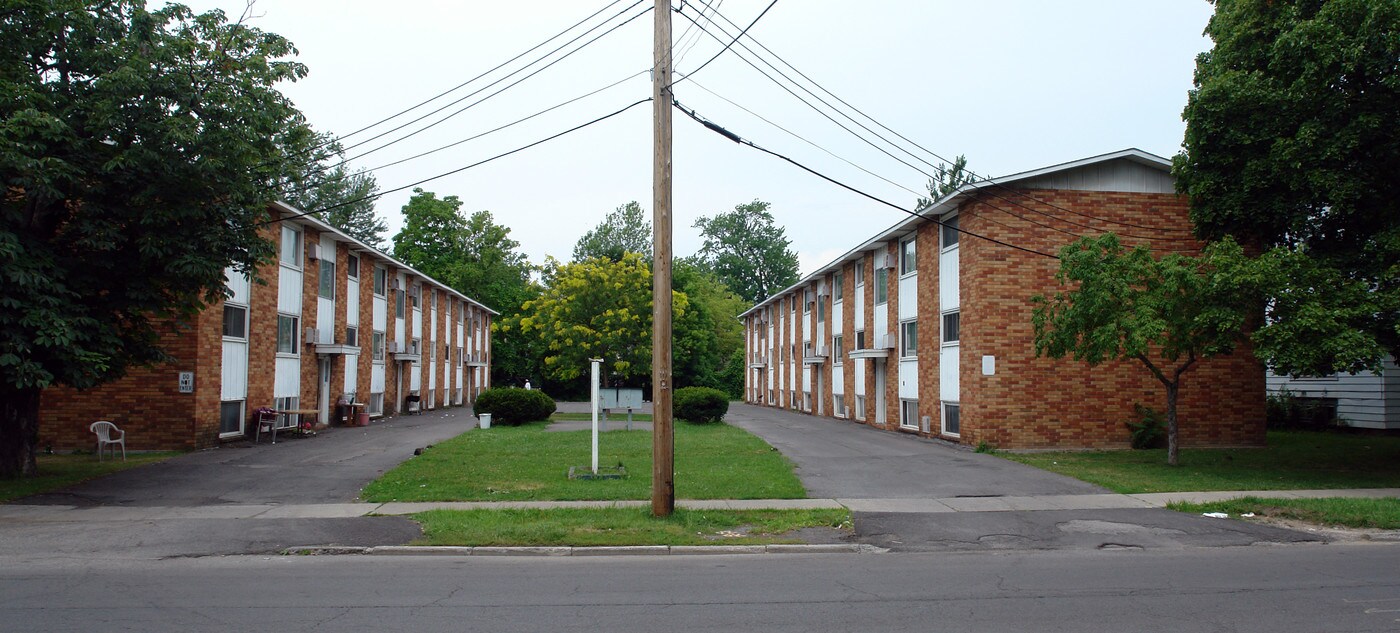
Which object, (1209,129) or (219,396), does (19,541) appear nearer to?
(219,396)

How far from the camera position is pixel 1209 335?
17062 millimetres

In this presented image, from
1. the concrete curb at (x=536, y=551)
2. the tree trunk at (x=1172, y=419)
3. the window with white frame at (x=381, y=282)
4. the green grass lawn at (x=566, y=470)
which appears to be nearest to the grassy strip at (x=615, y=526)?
the concrete curb at (x=536, y=551)

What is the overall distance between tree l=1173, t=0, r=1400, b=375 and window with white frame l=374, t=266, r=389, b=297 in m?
29.1

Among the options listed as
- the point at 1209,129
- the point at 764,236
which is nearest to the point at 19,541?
the point at 1209,129

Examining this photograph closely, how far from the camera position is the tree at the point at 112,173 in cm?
1370

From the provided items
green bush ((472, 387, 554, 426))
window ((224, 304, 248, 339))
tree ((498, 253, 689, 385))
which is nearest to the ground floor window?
window ((224, 304, 248, 339))

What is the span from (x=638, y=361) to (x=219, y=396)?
16506 millimetres

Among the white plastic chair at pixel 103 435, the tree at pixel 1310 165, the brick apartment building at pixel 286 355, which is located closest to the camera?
the tree at pixel 1310 165

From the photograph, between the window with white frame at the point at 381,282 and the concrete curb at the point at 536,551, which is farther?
the window with white frame at the point at 381,282

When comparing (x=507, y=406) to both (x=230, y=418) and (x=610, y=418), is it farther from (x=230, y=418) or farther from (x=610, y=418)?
(x=230, y=418)

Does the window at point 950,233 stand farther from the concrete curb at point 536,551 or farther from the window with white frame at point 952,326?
the concrete curb at point 536,551

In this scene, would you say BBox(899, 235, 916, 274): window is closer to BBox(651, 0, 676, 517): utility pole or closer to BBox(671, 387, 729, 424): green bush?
BBox(671, 387, 729, 424): green bush

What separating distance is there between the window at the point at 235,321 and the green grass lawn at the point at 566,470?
19.8 feet

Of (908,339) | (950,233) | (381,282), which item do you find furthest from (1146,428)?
(381,282)
